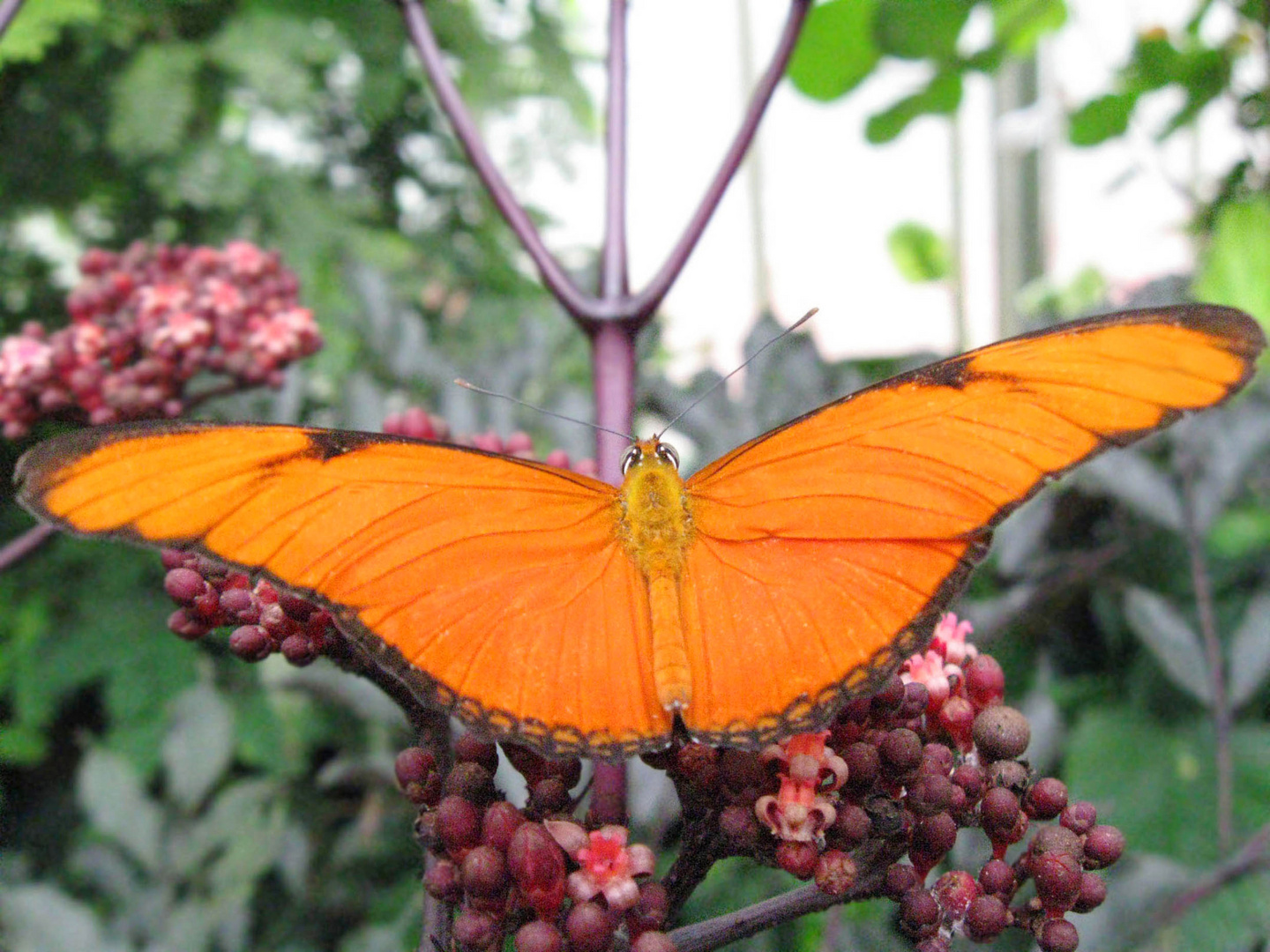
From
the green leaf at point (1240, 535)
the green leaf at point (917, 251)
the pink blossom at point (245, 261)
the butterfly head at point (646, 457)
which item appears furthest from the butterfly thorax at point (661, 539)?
the green leaf at point (917, 251)

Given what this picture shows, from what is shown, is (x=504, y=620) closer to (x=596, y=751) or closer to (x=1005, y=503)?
(x=596, y=751)

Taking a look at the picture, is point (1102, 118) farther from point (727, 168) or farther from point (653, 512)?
point (653, 512)

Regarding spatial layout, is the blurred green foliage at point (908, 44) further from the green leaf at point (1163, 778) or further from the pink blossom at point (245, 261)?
the green leaf at point (1163, 778)

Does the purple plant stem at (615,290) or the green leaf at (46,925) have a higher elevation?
the purple plant stem at (615,290)

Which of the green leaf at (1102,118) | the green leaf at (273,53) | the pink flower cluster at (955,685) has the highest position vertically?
the green leaf at (273,53)

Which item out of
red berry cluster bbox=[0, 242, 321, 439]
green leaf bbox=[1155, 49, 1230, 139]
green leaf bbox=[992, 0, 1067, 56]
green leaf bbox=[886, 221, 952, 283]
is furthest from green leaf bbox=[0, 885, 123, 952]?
green leaf bbox=[886, 221, 952, 283]

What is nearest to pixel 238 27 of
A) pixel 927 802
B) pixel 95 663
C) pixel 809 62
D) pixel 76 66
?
pixel 76 66
